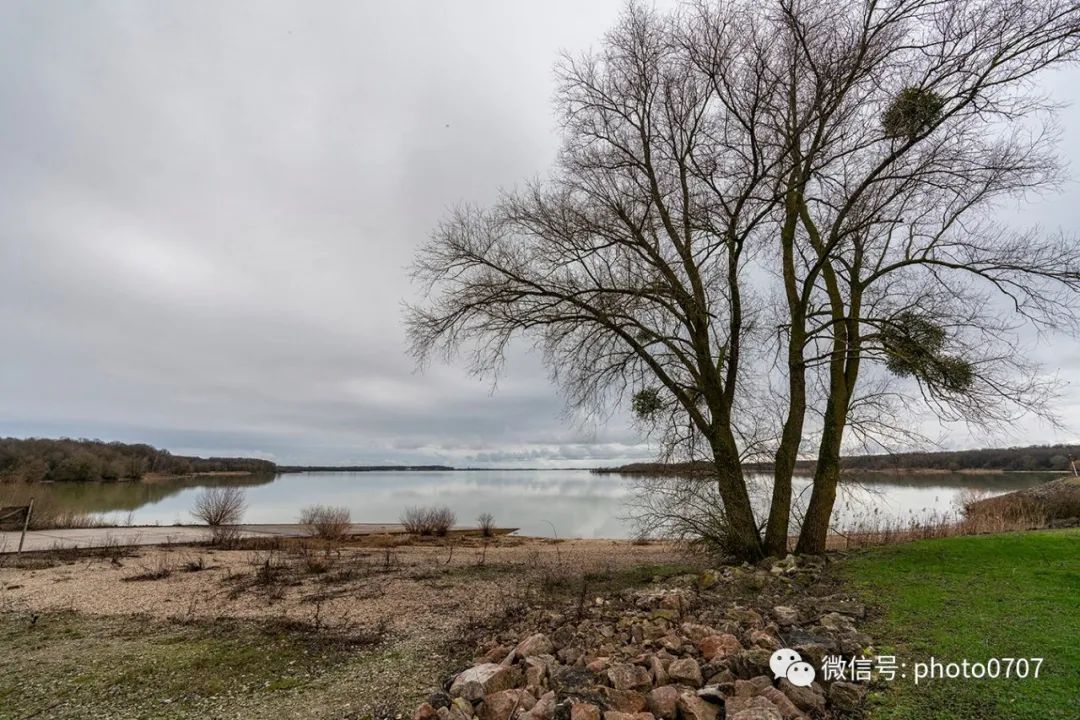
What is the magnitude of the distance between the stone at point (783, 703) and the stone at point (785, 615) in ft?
5.03

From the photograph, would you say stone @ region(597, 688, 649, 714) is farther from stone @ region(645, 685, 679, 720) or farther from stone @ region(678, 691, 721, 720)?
stone @ region(678, 691, 721, 720)

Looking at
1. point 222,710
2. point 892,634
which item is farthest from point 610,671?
point 222,710

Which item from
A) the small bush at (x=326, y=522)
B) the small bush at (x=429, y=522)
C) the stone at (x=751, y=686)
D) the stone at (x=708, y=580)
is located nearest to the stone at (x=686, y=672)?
the stone at (x=751, y=686)

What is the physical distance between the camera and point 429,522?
2258 centimetres

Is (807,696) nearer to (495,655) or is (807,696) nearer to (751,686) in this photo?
(751,686)

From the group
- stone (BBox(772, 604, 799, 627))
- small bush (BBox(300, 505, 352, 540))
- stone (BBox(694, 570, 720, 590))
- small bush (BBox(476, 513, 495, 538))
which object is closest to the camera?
stone (BBox(772, 604, 799, 627))

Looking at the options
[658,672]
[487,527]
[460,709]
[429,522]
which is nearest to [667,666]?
[658,672]

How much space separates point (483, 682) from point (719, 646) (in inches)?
73.0

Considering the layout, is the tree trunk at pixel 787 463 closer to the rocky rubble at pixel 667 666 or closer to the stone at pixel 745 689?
the rocky rubble at pixel 667 666

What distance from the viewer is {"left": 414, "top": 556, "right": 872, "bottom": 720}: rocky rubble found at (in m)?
3.46

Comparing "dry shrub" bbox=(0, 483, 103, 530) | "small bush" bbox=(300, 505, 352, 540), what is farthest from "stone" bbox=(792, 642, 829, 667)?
"dry shrub" bbox=(0, 483, 103, 530)

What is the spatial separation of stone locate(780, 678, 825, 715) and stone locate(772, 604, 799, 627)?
1329 mm

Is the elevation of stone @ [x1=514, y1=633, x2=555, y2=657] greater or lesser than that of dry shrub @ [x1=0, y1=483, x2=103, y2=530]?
greater

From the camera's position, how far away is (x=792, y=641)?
13.9 feet
